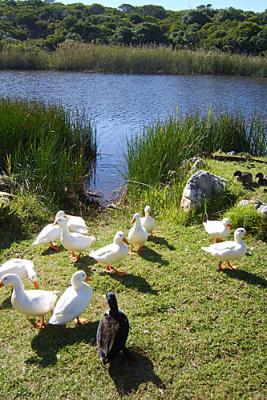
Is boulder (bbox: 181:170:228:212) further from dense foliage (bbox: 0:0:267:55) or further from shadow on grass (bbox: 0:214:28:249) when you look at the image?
dense foliage (bbox: 0:0:267:55)

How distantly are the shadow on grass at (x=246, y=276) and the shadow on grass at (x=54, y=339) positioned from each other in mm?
1844

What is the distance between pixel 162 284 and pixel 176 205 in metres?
2.80

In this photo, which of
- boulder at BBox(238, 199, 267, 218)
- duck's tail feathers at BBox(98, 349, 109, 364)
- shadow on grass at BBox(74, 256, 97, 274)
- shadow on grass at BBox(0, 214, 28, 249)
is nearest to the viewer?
duck's tail feathers at BBox(98, 349, 109, 364)

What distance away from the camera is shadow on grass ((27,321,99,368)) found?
13.8 ft

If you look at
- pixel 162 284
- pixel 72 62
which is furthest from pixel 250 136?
pixel 72 62

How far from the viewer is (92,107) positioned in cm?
Answer: 1889

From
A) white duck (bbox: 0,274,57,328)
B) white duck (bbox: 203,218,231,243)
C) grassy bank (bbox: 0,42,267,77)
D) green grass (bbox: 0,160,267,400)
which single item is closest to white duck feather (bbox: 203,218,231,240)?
white duck (bbox: 203,218,231,243)

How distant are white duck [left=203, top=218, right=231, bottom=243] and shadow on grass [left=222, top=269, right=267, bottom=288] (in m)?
0.61

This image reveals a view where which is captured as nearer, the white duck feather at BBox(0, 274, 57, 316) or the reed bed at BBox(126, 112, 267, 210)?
the white duck feather at BBox(0, 274, 57, 316)

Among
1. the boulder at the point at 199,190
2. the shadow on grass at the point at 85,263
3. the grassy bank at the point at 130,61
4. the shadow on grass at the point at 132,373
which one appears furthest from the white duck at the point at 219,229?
the grassy bank at the point at 130,61

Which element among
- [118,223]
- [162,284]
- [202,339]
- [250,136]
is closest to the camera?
[202,339]

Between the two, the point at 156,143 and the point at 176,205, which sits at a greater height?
the point at 156,143

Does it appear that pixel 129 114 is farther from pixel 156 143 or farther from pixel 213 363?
pixel 213 363

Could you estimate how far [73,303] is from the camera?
448cm
